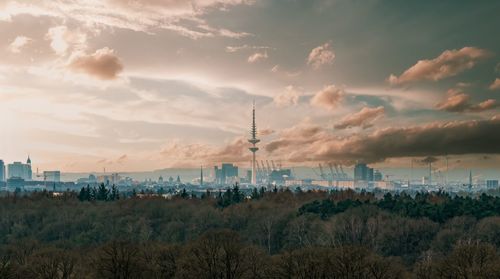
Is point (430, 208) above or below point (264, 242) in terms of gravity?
above

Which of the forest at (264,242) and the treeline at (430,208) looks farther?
the treeline at (430,208)

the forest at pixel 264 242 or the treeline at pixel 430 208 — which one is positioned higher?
the treeline at pixel 430 208

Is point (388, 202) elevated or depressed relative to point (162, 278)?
elevated

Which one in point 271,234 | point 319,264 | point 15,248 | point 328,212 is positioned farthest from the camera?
point 328,212

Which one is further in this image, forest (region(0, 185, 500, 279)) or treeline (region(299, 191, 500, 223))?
treeline (region(299, 191, 500, 223))

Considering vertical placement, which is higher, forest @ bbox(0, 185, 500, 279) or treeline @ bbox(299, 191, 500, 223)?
treeline @ bbox(299, 191, 500, 223)

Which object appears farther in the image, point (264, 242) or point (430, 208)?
point (264, 242)

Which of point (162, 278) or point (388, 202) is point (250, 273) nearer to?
point (162, 278)

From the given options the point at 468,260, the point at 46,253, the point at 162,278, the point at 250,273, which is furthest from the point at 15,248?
the point at 468,260
